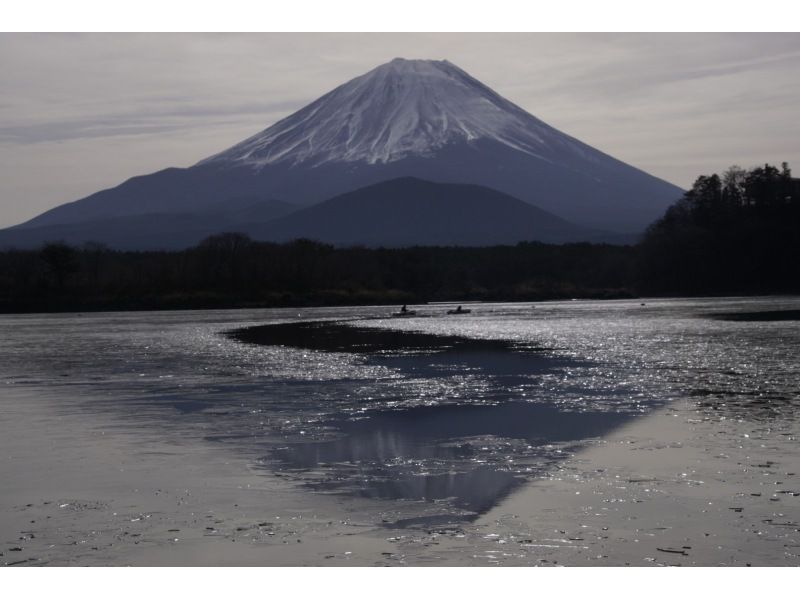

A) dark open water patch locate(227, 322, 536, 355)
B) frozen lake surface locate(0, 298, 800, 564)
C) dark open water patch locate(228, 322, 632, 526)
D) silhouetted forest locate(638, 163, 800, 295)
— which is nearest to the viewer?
frozen lake surface locate(0, 298, 800, 564)

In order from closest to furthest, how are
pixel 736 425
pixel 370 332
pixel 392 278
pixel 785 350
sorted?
pixel 736 425 → pixel 785 350 → pixel 370 332 → pixel 392 278

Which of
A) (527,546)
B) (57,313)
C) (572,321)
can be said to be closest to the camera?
(527,546)

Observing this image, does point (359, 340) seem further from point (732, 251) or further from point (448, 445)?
point (732, 251)

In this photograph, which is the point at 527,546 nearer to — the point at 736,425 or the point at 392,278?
the point at 736,425

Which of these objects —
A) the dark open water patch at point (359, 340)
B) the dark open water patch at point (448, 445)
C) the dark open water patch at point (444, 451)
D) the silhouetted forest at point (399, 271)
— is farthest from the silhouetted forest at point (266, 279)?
the dark open water patch at point (444, 451)

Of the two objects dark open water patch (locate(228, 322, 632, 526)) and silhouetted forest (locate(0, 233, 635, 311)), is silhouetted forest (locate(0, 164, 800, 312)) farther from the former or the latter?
dark open water patch (locate(228, 322, 632, 526))

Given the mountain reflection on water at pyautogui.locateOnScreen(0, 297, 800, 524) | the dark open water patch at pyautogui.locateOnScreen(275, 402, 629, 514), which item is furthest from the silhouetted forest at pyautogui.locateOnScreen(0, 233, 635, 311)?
the dark open water patch at pyautogui.locateOnScreen(275, 402, 629, 514)

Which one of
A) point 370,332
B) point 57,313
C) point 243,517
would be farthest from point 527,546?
point 57,313
